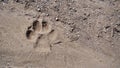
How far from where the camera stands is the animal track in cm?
323

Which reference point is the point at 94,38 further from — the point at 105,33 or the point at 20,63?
the point at 20,63

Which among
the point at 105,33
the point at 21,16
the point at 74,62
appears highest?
the point at 21,16

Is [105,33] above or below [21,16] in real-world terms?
below

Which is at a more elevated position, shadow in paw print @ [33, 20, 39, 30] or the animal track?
shadow in paw print @ [33, 20, 39, 30]

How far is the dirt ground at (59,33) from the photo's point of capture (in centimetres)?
318

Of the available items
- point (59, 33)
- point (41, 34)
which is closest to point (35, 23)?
point (41, 34)

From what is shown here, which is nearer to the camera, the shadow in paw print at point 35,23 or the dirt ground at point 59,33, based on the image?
the dirt ground at point 59,33

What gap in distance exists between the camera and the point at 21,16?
11.1 ft

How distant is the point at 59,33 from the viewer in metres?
3.34

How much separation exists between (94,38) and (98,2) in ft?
1.52

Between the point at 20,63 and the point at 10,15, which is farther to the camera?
the point at 10,15

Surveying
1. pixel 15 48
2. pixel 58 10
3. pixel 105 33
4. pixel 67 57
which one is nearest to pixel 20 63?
pixel 15 48

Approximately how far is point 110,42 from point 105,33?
12 centimetres

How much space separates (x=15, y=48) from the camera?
3.20 m
